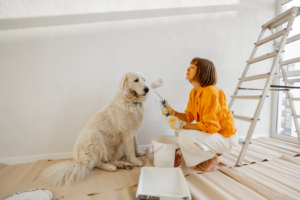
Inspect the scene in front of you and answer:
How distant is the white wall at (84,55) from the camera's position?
1.80 metres

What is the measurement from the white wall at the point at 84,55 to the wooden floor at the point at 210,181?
46 centimetres

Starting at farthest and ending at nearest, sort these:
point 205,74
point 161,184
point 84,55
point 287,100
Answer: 1. point 287,100
2. point 84,55
3. point 205,74
4. point 161,184

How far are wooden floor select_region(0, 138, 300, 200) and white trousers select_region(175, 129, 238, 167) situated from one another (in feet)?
0.48

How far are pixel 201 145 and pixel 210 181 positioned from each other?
304 millimetres

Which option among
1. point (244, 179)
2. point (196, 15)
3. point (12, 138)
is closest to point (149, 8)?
point (196, 15)

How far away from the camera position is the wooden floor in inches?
45.6

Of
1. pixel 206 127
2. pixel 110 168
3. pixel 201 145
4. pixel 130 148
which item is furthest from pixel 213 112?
pixel 110 168

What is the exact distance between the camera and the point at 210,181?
1.31 m

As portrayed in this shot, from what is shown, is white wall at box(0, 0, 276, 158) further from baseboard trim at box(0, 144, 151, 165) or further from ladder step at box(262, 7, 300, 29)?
ladder step at box(262, 7, 300, 29)

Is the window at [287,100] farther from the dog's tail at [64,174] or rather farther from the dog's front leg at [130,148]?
the dog's tail at [64,174]

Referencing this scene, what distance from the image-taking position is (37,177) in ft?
4.90

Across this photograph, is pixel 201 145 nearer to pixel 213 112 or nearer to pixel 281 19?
pixel 213 112

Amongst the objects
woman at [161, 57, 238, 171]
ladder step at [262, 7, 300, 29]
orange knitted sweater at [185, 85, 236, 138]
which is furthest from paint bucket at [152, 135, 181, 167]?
ladder step at [262, 7, 300, 29]

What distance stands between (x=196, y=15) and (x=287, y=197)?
2.36 m
